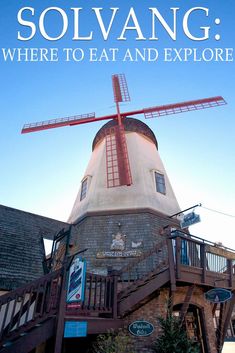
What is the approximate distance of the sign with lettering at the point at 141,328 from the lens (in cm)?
807

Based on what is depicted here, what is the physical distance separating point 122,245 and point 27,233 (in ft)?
14.8

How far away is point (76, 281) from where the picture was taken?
21.9 feet

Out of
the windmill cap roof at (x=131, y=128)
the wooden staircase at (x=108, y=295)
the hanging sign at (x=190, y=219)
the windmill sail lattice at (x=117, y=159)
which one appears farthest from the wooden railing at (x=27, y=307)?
the windmill cap roof at (x=131, y=128)

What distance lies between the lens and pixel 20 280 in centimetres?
1038

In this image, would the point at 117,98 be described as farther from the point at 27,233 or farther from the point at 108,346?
the point at 108,346

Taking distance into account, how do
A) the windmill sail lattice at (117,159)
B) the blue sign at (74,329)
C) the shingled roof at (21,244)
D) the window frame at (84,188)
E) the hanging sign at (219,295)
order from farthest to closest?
the window frame at (84,188) < the windmill sail lattice at (117,159) < the shingled roof at (21,244) < the hanging sign at (219,295) < the blue sign at (74,329)

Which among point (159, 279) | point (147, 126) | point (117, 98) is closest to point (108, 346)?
point (159, 279)

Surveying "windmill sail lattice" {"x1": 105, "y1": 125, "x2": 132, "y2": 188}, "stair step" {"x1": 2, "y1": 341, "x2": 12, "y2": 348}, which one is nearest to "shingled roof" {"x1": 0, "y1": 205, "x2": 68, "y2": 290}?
"windmill sail lattice" {"x1": 105, "y1": 125, "x2": 132, "y2": 188}

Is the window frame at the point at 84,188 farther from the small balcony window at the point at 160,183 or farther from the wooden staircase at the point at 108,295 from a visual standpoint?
the wooden staircase at the point at 108,295

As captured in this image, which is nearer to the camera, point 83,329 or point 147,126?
point 83,329

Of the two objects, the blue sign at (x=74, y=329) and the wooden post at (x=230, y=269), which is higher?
the wooden post at (x=230, y=269)

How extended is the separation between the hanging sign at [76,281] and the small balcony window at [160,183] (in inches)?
346

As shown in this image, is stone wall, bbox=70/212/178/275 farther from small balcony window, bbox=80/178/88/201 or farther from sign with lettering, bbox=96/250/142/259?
small balcony window, bbox=80/178/88/201

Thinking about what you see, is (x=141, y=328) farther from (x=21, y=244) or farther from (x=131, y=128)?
(x=131, y=128)
